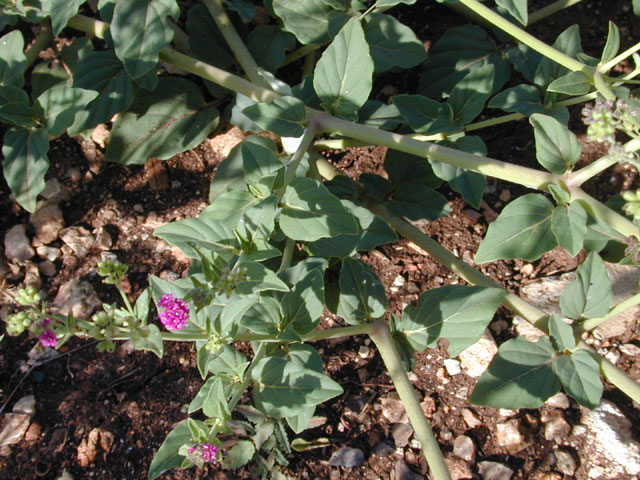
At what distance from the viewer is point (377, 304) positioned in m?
2.10

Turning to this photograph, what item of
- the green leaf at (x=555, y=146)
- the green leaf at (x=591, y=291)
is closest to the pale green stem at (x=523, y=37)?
the green leaf at (x=555, y=146)

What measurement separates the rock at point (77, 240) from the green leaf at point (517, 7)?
1.81m

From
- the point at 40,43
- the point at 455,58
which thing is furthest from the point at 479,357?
the point at 40,43

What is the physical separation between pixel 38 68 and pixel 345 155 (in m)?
1.36

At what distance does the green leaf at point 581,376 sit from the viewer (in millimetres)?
1800

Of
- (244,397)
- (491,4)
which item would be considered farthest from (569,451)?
(491,4)

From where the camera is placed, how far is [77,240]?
8.61 feet

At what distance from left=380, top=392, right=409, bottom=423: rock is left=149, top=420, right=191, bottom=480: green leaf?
0.85 metres

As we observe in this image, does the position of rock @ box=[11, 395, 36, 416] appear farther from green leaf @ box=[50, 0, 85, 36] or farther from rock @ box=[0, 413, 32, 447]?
green leaf @ box=[50, 0, 85, 36]

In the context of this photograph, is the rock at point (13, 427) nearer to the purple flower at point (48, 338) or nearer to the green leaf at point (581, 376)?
the purple flower at point (48, 338)

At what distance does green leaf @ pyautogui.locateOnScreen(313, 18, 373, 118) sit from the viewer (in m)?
2.02

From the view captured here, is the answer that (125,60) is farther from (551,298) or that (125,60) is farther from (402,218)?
(551,298)

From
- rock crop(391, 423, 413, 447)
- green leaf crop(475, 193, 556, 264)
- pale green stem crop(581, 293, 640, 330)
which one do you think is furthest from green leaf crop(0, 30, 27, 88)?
pale green stem crop(581, 293, 640, 330)

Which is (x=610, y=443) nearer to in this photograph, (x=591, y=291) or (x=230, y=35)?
(x=591, y=291)
